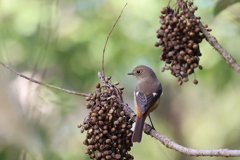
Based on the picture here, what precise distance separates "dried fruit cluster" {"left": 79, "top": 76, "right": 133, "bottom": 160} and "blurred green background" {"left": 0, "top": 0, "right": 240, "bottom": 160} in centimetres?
227

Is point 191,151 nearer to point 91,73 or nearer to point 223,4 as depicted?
point 223,4

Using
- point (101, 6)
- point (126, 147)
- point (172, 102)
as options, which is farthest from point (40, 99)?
point (126, 147)

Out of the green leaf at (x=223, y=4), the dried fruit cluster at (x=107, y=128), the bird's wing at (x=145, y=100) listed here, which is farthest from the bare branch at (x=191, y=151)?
the green leaf at (x=223, y=4)

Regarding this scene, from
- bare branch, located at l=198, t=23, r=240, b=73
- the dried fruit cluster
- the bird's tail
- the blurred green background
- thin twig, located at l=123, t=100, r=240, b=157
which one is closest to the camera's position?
thin twig, located at l=123, t=100, r=240, b=157

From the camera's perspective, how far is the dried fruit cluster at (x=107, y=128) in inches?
124

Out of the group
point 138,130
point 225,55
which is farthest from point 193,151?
point 138,130

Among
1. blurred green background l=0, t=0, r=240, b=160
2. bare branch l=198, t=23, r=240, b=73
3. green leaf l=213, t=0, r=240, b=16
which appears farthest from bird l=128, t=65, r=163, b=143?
blurred green background l=0, t=0, r=240, b=160

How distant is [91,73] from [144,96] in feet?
7.52

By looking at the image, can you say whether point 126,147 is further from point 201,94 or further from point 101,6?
point 201,94

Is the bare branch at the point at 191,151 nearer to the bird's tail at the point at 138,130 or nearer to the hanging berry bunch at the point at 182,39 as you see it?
the bird's tail at the point at 138,130

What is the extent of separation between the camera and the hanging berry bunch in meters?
3.01

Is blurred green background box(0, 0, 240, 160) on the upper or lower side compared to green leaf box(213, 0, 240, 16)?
upper

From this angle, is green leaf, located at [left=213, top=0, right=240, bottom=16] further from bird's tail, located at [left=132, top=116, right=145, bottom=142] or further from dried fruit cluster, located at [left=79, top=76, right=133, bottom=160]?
dried fruit cluster, located at [left=79, top=76, right=133, bottom=160]

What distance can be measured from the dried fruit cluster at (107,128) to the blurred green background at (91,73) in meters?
2.27
